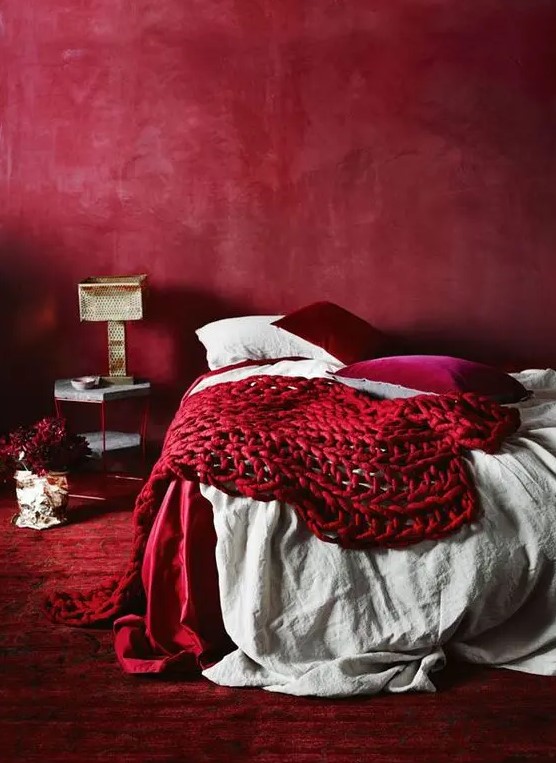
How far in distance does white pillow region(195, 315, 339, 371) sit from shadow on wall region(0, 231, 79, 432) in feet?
3.16

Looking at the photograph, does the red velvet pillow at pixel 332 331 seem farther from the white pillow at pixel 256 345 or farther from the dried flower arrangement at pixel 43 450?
the dried flower arrangement at pixel 43 450

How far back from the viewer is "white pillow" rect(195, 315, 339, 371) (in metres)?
3.60

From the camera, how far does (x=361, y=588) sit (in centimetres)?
204

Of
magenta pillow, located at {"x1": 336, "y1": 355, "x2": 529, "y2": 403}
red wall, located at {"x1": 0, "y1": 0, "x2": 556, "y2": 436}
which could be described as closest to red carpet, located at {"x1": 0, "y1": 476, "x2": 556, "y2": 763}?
magenta pillow, located at {"x1": 336, "y1": 355, "x2": 529, "y2": 403}

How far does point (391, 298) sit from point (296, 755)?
261 centimetres

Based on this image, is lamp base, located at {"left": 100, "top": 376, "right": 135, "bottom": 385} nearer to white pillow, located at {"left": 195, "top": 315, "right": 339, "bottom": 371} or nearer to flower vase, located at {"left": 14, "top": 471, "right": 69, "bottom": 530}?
white pillow, located at {"left": 195, "top": 315, "right": 339, "bottom": 371}

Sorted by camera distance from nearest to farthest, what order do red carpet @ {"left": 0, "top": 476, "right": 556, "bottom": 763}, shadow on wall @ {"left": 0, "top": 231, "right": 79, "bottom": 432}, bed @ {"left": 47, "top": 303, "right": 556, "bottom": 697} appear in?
1. red carpet @ {"left": 0, "top": 476, "right": 556, "bottom": 763}
2. bed @ {"left": 47, "top": 303, "right": 556, "bottom": 697}
3. shadow on wall @ {"left": 0, "top": 231, "right": 79, "bottom": 432}

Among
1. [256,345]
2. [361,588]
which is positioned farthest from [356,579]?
[256,345]

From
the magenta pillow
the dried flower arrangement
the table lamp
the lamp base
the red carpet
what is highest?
the table lamp

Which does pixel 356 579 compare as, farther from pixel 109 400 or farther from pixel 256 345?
pixel 109 400

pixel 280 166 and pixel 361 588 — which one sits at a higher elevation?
pixel 280 166

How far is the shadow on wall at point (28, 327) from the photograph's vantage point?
13.6 feet

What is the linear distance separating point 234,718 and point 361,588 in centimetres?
42

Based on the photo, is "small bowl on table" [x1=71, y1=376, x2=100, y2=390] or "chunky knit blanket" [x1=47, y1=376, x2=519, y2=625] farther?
"small bowl on table" [x1=71, y1=376, x2=100, y2=390]
